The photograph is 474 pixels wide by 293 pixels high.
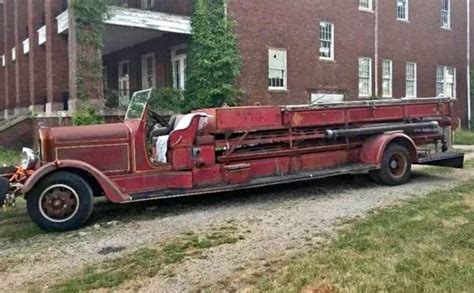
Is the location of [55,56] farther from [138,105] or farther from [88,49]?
[138,105]

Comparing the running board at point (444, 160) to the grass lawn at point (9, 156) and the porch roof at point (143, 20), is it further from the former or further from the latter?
the porch roof at point (143, 20)

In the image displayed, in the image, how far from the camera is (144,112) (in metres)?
7.92

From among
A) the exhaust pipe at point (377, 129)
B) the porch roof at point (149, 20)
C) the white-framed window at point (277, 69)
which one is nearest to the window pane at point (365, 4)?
the white-framed window at point (277, 69)

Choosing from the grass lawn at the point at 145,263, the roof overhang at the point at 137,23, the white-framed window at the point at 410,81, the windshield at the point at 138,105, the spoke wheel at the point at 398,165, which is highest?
the roof overhang at the point at 137,23

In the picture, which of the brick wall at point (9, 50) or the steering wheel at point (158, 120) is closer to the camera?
the steering wheel at point (158, 120)

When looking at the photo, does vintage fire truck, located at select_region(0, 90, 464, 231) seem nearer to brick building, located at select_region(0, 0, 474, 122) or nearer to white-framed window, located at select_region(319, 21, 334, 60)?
brick building, located at select_region(0, 0, 474, 122)

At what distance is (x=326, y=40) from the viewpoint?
23922mm

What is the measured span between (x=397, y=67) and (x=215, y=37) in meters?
11.8

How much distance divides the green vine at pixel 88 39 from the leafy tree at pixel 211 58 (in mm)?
3782

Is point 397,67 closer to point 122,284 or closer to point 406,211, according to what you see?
point 406,211

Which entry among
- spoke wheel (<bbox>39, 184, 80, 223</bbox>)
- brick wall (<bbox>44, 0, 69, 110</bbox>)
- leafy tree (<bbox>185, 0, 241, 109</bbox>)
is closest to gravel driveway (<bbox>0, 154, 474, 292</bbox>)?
spoke wheel (<bbox>39, 184, 80, 223</bbox>)

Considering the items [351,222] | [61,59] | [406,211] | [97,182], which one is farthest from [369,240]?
[61,59]

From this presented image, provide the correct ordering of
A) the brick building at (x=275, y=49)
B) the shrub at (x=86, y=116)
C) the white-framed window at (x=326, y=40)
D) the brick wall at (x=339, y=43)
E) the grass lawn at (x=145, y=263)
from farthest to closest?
the white-framed window at (x=326, y=40) < the brick wall at (x=339, y=43) < the brick building at (x=275, y=49) < the shrub at (x=86, y=116) < the grass lawn at (x=145, y=263)

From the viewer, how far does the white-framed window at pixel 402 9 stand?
2698 cm
